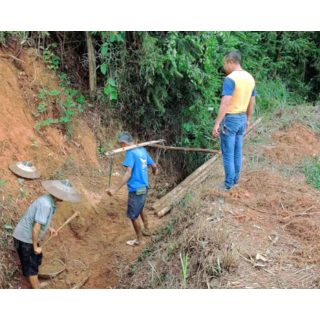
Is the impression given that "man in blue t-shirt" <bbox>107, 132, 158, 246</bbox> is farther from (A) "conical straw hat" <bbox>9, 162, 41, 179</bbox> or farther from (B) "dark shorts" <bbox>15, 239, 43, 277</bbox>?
(B) "dark shorts" <bbox>15, 239, 43, 277</bbox>

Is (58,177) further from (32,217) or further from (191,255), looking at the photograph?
(191,255)

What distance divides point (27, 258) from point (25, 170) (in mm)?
1438

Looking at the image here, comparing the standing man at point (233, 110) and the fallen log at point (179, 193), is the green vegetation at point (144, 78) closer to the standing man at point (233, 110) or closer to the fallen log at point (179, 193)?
the fallen log at point (179, 193)

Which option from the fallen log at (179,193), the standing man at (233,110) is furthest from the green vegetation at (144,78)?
the standing man at (233,110)

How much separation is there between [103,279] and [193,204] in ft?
5.22

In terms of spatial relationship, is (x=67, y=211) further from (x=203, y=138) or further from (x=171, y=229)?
(x=203, y=138)

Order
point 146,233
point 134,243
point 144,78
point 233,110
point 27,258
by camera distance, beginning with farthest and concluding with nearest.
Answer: point 144,78 → point 146,233 → point 134,243 → point 233,110 → point 27,258

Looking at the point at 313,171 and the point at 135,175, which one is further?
the point at 313,171

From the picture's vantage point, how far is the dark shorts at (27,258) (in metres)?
4.30

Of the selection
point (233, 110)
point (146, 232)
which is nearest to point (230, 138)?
point (233, 110)

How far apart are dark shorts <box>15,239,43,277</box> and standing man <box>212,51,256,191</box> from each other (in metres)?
2.70

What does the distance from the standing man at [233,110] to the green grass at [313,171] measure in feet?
4.72

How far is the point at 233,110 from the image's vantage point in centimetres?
511

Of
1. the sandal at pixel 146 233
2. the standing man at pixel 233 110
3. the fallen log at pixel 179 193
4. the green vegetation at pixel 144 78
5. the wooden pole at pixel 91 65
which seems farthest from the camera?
the wooden pole at pixel 91 65
